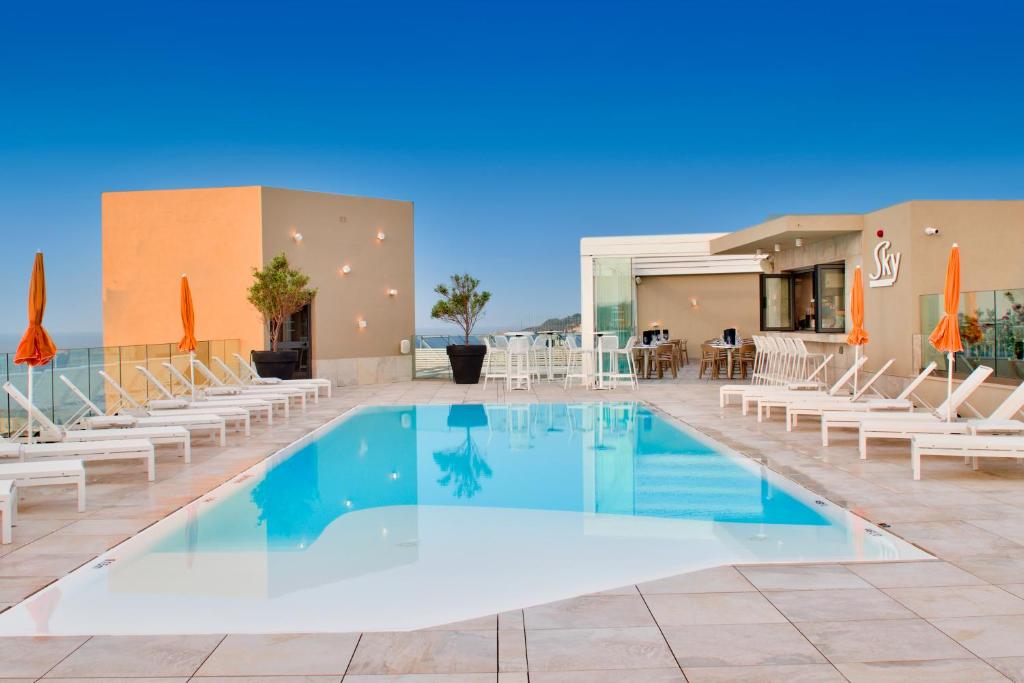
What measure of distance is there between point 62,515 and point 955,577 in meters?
5.85

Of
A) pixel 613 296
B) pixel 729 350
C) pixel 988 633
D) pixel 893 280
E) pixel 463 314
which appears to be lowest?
pixel 988 633

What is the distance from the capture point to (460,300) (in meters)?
16.9

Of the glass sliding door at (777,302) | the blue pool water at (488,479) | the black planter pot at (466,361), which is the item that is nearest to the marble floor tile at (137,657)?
the blue pool water at (488,479)

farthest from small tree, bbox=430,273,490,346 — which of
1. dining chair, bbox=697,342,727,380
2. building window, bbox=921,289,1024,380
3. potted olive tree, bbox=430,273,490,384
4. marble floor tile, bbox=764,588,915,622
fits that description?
marble floor tile, bbox=764,588,915,622

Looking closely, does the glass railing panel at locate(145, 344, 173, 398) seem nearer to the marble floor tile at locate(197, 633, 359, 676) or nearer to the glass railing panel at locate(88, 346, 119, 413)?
the glass railing panel at locate(88, 346, 119, 413)

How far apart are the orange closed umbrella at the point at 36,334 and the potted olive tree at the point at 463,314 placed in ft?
32.0

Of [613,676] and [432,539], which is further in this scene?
[432,539]

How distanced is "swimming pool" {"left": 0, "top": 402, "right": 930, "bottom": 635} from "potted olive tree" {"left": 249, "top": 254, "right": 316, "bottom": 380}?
634 cm

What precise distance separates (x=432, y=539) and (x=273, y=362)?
10.8 meters

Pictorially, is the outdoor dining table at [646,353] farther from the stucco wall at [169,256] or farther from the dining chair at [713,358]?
the stucco wall at [169,256]

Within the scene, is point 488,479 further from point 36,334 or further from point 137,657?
point 137,657

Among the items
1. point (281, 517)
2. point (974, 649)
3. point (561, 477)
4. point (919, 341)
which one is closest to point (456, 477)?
point (561, 477)

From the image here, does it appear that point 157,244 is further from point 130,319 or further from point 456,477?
point 456,477

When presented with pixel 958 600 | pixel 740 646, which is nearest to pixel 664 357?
pixel 958 600
